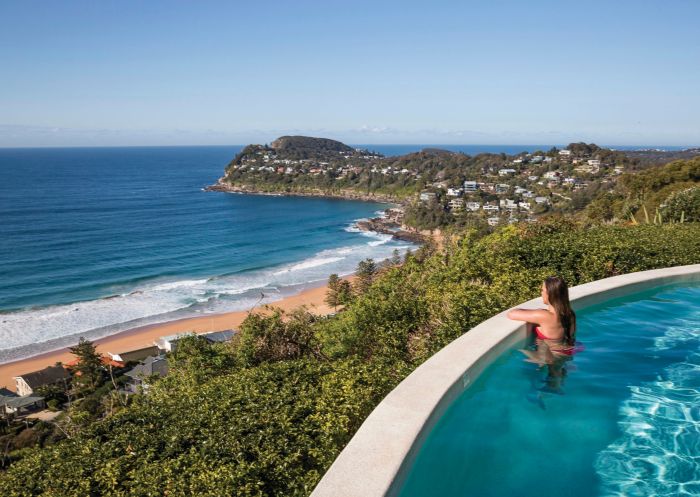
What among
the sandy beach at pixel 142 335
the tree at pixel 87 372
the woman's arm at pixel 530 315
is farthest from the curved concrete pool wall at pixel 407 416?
the tree at pixel 87 372

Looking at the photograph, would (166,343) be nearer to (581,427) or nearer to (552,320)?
(552,320)

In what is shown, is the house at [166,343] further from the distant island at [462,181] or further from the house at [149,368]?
the distant island at [462,181]

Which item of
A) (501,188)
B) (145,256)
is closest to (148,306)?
(145,256)

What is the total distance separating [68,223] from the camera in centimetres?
5722

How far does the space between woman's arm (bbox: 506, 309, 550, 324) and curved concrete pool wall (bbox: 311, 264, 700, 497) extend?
0.34 feet

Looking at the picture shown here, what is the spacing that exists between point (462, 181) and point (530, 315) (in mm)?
95004

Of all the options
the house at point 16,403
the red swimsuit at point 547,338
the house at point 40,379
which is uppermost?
the red swimsuit at point 547,338

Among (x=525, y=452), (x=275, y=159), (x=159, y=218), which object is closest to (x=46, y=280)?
(x=159, y=218)

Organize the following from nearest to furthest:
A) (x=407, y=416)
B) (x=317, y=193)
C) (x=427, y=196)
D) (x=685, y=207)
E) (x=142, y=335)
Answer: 1. (x=407, y=416)
2. (x=685, y=207)
3. (x=142, y=335)
4. (x=427, y=196)
5. (x=317, y=193)

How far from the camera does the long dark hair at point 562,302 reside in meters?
5.61

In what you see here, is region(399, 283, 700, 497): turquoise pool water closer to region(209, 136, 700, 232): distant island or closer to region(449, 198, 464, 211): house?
region(209, 136, 700, 232): distant island

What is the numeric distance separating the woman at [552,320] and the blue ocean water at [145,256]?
27.9 m

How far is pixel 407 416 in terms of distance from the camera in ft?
11.9

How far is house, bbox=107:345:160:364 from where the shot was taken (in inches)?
994
